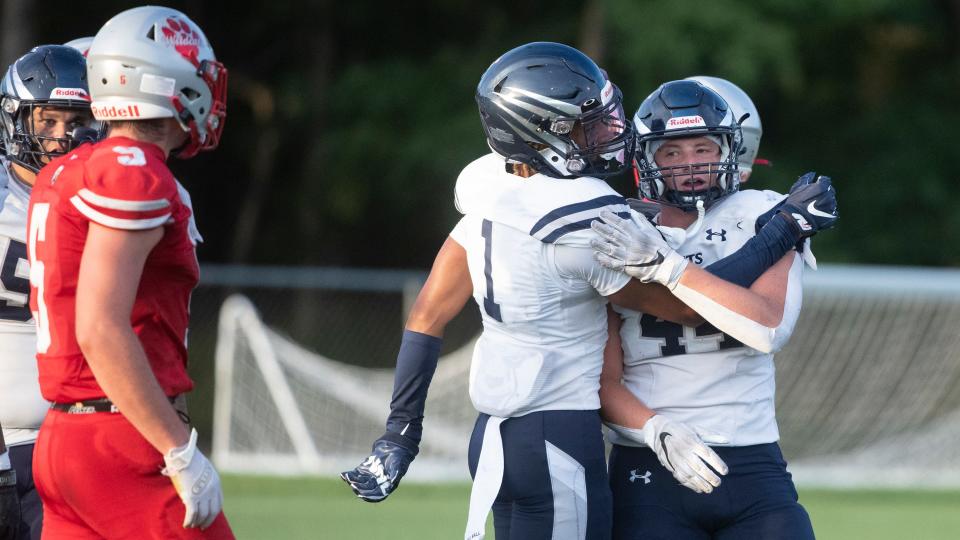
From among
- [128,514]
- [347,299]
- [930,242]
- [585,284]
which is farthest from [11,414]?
[930,242]

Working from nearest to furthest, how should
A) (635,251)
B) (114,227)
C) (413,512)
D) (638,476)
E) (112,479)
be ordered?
(114,227)
(112,479)
(635,251)
(638,476)
(413,512)

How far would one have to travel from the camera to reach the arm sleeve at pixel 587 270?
3.40 metres

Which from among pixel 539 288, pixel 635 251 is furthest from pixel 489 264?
pixel 635 251

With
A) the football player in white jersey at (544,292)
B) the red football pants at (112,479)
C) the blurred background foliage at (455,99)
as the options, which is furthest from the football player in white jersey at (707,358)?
the blurred background foliage at (455,99)

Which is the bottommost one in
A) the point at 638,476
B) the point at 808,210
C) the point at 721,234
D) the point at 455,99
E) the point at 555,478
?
the point at 455,99

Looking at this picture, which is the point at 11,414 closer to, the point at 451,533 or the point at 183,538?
the point at 183,538

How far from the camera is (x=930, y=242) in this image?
16438 millimetres

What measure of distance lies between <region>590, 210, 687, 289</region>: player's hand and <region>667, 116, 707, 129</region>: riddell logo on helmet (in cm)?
47

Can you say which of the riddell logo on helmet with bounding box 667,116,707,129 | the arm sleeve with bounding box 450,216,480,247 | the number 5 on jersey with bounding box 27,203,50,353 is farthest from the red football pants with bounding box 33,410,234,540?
the riddell logo on helmet with bounding box 667,116,707,129

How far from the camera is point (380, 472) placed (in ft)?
12.3

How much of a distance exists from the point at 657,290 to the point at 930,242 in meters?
13.9

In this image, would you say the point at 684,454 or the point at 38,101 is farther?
the point at 38,101

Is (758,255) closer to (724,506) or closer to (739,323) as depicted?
(739,323)

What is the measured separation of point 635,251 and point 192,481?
1213mm
